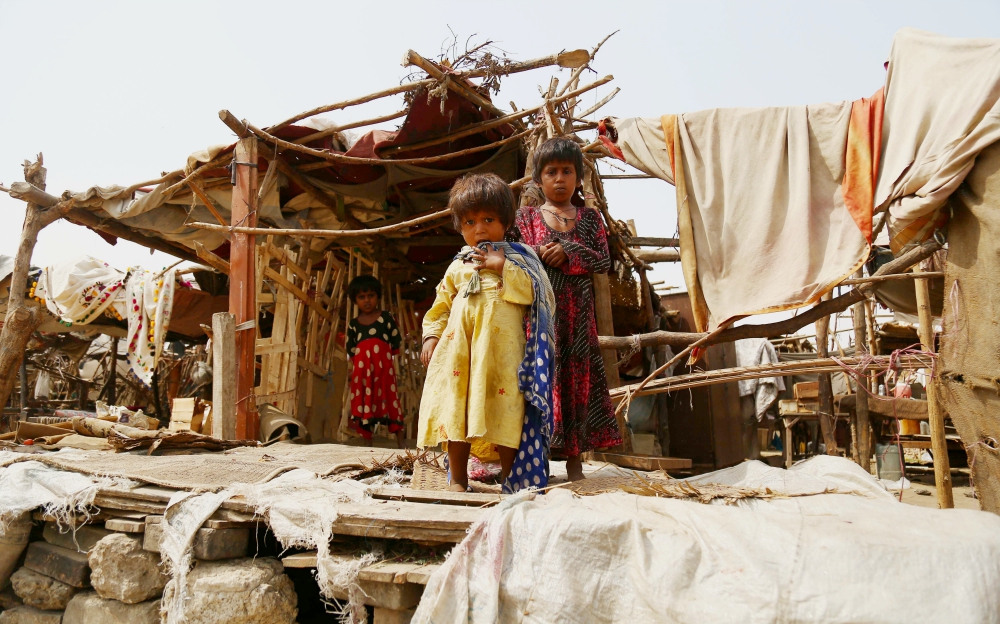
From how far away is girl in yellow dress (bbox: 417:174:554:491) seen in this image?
265 centimetres

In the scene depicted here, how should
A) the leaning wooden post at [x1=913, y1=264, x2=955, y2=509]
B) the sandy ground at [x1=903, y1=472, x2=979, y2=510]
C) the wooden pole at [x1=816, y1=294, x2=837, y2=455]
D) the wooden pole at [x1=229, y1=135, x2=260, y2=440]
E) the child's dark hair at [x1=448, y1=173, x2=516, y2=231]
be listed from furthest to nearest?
the wooden pole at [x1=816, y1=294, x2=837, y2=455] → the sandy ground at [x1=903, y1=472, x2=979, y2=510] → the wooden pole at [x1=229, y1=135, x2=260, y2=440] → the leaning wooden post at [x1=913, y1=264, x2=955, y2=509] → the child's dark hair at [x1=448, y1=173, x2=516, y2=231]

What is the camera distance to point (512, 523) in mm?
1964

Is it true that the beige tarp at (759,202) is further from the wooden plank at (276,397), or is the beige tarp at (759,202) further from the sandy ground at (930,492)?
the sandy ground at (930,492)

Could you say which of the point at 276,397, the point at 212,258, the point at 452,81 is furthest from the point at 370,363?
the point at 452,81

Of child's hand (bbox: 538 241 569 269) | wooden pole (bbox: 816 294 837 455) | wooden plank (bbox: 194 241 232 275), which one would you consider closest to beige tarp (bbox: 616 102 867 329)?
child's hand (bbox: 538 241 569 269)

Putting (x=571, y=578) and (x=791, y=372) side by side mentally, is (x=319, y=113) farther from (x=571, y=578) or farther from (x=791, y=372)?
(x=571, y=578)

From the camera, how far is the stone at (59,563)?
3076 mm

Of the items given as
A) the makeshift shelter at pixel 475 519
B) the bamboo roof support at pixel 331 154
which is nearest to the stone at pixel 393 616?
the makeshift shelter at pixel 475 519

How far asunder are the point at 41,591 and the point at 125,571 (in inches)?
29.1

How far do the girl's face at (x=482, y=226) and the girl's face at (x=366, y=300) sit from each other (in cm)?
380

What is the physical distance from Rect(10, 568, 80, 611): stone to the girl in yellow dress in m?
1.90

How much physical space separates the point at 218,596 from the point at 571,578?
55.3 inches

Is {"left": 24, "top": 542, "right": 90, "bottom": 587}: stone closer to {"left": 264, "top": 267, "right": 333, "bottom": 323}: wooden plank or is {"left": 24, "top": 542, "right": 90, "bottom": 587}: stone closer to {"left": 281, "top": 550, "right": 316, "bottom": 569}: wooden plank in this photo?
{"left": 281, "top": 550, "right": 316, "bottom": 569}: wooden plank

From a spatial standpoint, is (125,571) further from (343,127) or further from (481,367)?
(343,127)
